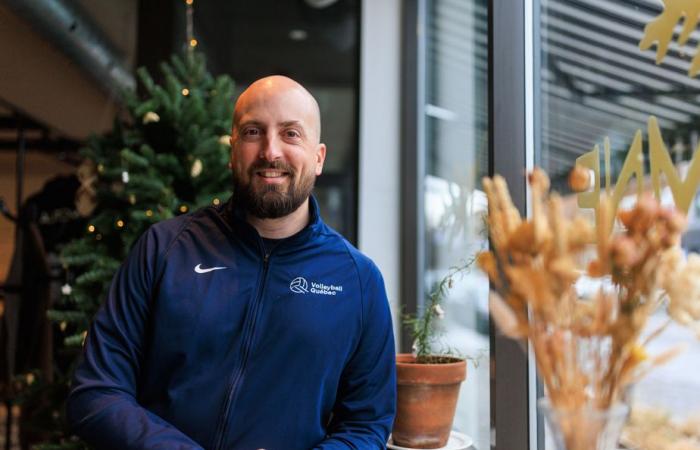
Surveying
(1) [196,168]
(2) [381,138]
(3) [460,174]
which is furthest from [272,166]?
(2) [381,138]

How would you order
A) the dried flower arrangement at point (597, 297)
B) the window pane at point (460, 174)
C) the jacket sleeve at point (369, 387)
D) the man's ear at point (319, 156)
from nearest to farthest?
the dried flower arrangement at point (597, 297) → the jacket sleeve at point (369, 387) → the man's ear at point (319, 156) → the window pane at point (460, 174)

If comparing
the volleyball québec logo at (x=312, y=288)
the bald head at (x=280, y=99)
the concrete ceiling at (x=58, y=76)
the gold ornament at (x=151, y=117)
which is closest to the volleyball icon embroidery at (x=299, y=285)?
the volleyball québec logo at (x=312, y=288)

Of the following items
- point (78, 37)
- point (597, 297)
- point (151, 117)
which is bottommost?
point (597, 297)

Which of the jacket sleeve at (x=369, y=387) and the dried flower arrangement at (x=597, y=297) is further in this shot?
the jacket sleeve at (x=369, y=387)

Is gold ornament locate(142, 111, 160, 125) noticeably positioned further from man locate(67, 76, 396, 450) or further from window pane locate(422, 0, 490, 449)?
window pane locate(422, 0, 490, 449)

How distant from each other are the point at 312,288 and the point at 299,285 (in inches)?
1.4

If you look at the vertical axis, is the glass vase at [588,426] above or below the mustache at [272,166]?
below

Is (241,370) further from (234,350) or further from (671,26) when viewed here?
(671,26)

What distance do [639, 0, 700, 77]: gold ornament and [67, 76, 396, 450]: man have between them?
0.86 meters

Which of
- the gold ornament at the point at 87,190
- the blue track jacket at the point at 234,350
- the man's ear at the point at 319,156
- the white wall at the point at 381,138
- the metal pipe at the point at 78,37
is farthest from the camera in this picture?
the white wall at the point at 381,138

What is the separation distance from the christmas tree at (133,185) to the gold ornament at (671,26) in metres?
1.81

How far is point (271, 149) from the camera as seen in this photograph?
5.52 ft

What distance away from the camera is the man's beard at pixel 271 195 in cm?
170

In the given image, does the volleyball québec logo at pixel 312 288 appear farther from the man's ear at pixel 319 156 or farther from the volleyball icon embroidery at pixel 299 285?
the man's ear at pixel 319 156
